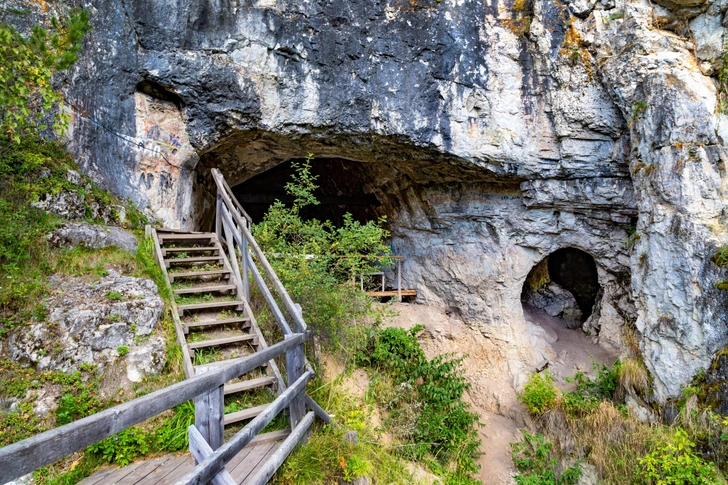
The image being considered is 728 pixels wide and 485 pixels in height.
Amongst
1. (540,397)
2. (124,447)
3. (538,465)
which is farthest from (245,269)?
(540,397)

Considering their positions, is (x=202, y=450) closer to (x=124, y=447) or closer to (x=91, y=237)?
(x=124, y=447)

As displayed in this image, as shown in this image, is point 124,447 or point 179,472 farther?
point 124,447

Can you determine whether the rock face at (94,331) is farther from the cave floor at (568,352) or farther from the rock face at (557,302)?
the rock face at (557,302)

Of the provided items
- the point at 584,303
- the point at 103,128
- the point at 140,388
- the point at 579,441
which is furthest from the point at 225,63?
the point at 584,303

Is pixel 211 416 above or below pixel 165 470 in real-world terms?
above

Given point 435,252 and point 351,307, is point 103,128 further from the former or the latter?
point 435,252

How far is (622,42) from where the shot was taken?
664 cm

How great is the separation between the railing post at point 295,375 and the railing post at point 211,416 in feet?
3.76

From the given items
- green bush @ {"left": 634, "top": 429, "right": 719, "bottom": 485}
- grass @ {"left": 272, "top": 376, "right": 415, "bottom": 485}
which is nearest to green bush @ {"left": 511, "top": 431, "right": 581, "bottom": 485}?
green bush @ {"left": 634, "top": 429, "right": 719, "bottom": 485}

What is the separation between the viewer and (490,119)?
7.52 m

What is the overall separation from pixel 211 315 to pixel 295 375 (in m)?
1.86

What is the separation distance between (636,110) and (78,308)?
28.6 ft

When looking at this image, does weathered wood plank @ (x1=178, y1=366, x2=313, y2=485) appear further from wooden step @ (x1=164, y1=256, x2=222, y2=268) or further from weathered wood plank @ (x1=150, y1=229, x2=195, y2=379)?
wooden step @ (x1=164, y1=256, x2=222, y2=268)

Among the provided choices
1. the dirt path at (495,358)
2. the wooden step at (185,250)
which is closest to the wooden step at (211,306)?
the wooden step at (185,250)
